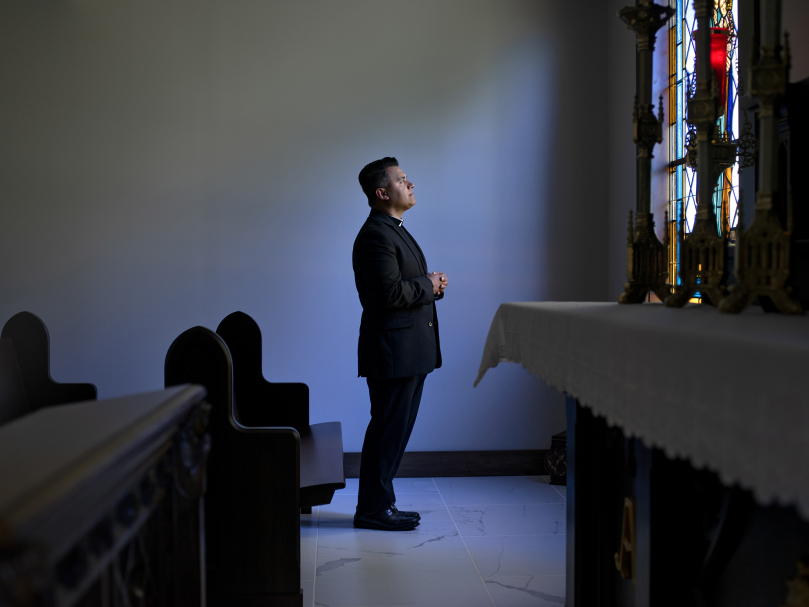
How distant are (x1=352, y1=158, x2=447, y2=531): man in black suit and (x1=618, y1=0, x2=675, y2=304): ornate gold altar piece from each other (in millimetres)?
1725

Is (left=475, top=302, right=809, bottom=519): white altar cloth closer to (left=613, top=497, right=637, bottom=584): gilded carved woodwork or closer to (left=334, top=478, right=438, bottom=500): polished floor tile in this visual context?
(left=613, top=497, right=637, bottom=584): gilded carved woodwork

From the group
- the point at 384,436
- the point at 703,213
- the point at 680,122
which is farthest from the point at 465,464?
the point at 703,213

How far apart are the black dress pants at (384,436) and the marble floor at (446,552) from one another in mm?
215

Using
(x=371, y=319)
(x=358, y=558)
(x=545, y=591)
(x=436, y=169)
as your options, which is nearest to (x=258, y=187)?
(x=436, y=169)

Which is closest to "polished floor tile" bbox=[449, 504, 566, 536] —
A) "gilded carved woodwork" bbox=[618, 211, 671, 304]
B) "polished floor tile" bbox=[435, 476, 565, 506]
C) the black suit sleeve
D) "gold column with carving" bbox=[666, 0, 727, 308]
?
"polished floor tile" bbox=[435, 476, 565, 506]

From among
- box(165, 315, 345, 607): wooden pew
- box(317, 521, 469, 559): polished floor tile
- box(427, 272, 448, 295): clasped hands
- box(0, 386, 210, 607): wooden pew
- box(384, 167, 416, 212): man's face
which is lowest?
box(317, 521, 469, 559): polished floor tile

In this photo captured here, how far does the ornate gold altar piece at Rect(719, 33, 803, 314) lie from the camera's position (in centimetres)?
140

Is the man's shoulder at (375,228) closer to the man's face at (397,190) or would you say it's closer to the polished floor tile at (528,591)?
the man's face at (397,190)

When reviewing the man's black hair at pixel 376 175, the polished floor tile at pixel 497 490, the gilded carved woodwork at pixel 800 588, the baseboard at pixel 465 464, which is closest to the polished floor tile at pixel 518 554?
the polished floor tile at pixel 497 490

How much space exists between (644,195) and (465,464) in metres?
3.25

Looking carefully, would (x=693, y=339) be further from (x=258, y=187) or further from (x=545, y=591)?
(x=258, y=187)

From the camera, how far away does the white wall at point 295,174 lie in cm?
484

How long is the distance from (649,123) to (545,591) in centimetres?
199

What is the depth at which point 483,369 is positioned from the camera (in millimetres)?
2541
